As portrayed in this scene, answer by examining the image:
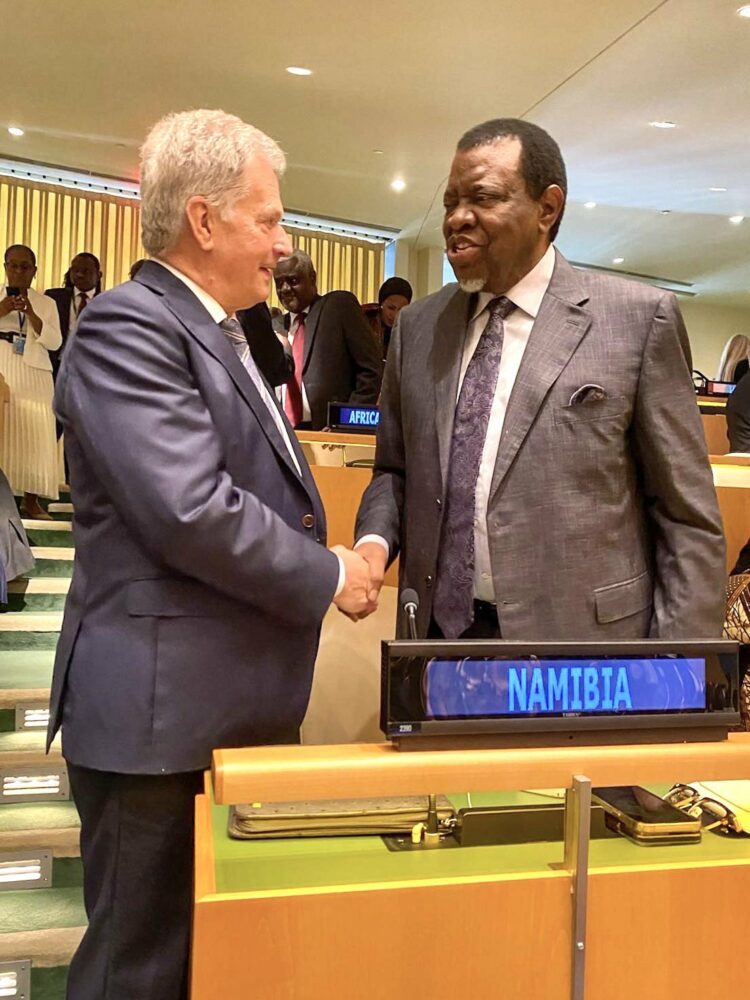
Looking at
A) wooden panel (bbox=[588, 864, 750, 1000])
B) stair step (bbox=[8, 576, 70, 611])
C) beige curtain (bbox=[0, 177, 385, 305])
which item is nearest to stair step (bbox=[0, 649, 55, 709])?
stair step (bbox=[8, 576, 70, 611])

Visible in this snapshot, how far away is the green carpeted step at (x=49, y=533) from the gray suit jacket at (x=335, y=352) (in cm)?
147

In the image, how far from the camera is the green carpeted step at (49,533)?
4660 millimetres

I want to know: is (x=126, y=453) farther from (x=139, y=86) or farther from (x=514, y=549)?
(x=139, y=86)

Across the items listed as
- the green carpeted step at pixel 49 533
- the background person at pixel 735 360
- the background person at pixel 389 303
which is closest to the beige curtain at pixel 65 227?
the background person at pixel 389 303

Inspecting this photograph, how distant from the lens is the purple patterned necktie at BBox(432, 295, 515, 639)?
4.70 ft

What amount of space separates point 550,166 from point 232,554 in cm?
77

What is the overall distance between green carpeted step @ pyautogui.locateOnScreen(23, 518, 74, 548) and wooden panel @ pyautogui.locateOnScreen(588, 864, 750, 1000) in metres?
4.20

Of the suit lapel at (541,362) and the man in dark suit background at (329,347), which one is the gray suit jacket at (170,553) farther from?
the man in dark suit background at (329,347)

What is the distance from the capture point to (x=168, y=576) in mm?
1139

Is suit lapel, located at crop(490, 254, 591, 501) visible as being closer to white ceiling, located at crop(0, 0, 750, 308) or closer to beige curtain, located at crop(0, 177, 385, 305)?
white ceiling, located at crop(0, 0, 750, 308)

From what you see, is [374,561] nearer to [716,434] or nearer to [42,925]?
[42,925]

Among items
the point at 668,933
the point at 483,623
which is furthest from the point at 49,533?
the point at 668,933

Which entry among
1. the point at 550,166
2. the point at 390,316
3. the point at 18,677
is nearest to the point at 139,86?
the point at 390,316

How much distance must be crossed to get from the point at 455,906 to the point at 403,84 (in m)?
5.85
